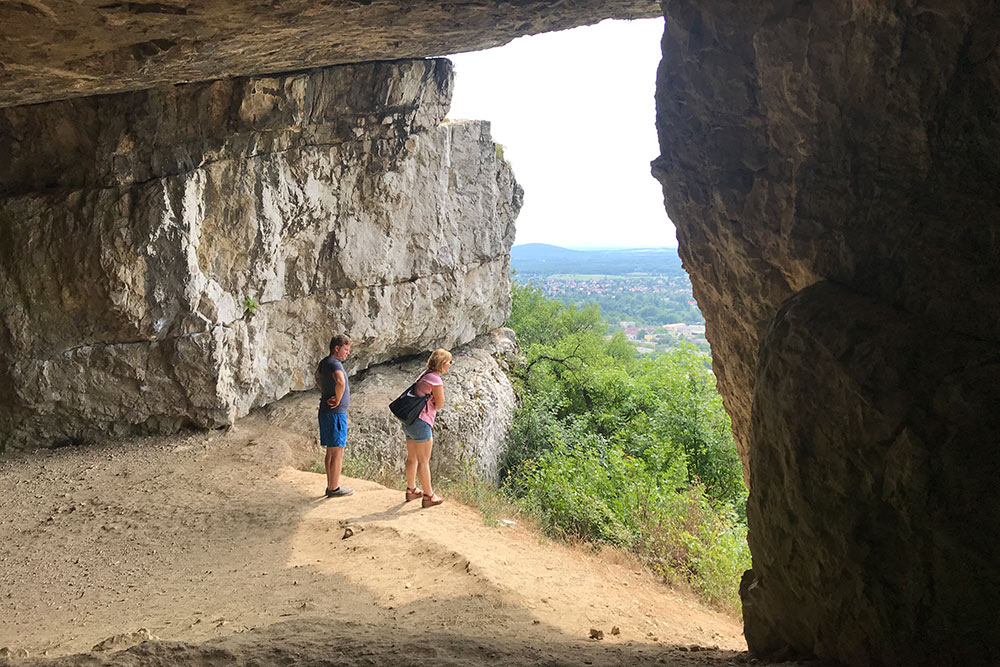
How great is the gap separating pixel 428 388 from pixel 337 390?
93 centimetres

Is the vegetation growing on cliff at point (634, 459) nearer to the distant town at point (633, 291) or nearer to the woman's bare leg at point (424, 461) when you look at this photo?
the woman's bare leg at point (424, 461)

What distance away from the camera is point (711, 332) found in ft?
19.5

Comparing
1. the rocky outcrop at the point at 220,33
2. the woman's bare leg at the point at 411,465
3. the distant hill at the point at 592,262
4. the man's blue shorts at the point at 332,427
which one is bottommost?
the woman's bare leg at the point at 411,465

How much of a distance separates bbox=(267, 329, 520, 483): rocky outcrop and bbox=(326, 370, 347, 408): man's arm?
1.96 metres

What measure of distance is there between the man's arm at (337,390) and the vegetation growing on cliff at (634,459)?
273 centimetres

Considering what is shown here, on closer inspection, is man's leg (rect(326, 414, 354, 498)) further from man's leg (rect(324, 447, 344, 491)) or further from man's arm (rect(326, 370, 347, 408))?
man's arm (rect(326, 370, 347, 408))

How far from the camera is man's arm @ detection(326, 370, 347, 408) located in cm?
715

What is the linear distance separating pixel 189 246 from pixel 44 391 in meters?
2.28

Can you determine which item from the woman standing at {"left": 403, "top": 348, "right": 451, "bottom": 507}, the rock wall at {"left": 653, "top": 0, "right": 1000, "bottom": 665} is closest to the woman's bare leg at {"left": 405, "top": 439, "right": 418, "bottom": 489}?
the woman standing at {"left": 403, "top": 348, "right": 451, "bottom": 507}

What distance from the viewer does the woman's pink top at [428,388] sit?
694 centimetres

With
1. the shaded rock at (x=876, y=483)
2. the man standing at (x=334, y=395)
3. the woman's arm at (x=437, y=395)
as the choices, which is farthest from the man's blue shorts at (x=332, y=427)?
the shaded rock at (x=876, y=483)

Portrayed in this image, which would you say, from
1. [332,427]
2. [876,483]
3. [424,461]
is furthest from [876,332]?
[332,427]

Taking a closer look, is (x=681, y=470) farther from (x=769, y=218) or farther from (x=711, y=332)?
(x=769, y=218)

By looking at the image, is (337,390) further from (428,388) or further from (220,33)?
(220,33)
